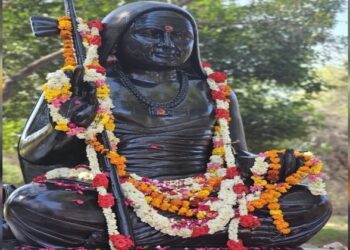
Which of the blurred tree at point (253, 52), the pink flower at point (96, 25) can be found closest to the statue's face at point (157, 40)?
the pink flower at point (96, 25)

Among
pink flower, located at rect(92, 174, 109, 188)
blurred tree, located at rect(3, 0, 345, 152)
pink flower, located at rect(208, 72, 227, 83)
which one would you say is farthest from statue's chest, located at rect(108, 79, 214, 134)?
blurred tree, located at rect(3, 0, 345, 152)

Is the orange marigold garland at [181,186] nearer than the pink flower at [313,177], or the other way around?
the orange marigold garland at [181,186]

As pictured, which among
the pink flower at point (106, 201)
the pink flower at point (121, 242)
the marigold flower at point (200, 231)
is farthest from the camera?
the marigold flower at point (200, 231)

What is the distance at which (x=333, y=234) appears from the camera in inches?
320

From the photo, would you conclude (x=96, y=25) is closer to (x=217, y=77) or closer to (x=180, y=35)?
(x=180, y=35)

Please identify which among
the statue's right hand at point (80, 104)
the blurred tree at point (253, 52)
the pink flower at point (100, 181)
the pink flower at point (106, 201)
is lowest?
the blurred tree at point (253, 52)

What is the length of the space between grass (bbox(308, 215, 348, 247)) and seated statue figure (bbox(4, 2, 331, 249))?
3.55 m

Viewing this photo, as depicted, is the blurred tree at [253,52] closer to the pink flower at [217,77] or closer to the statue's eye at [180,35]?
the pink flower at [217,77]

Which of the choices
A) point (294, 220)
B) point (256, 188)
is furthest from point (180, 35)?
point (294, 220)

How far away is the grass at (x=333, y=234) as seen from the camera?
756 cm

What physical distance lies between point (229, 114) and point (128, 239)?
3.99ft

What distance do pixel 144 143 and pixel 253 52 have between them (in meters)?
4.62

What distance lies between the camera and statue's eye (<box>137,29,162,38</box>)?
392 centimetres

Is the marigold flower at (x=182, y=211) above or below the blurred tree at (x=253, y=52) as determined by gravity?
above
